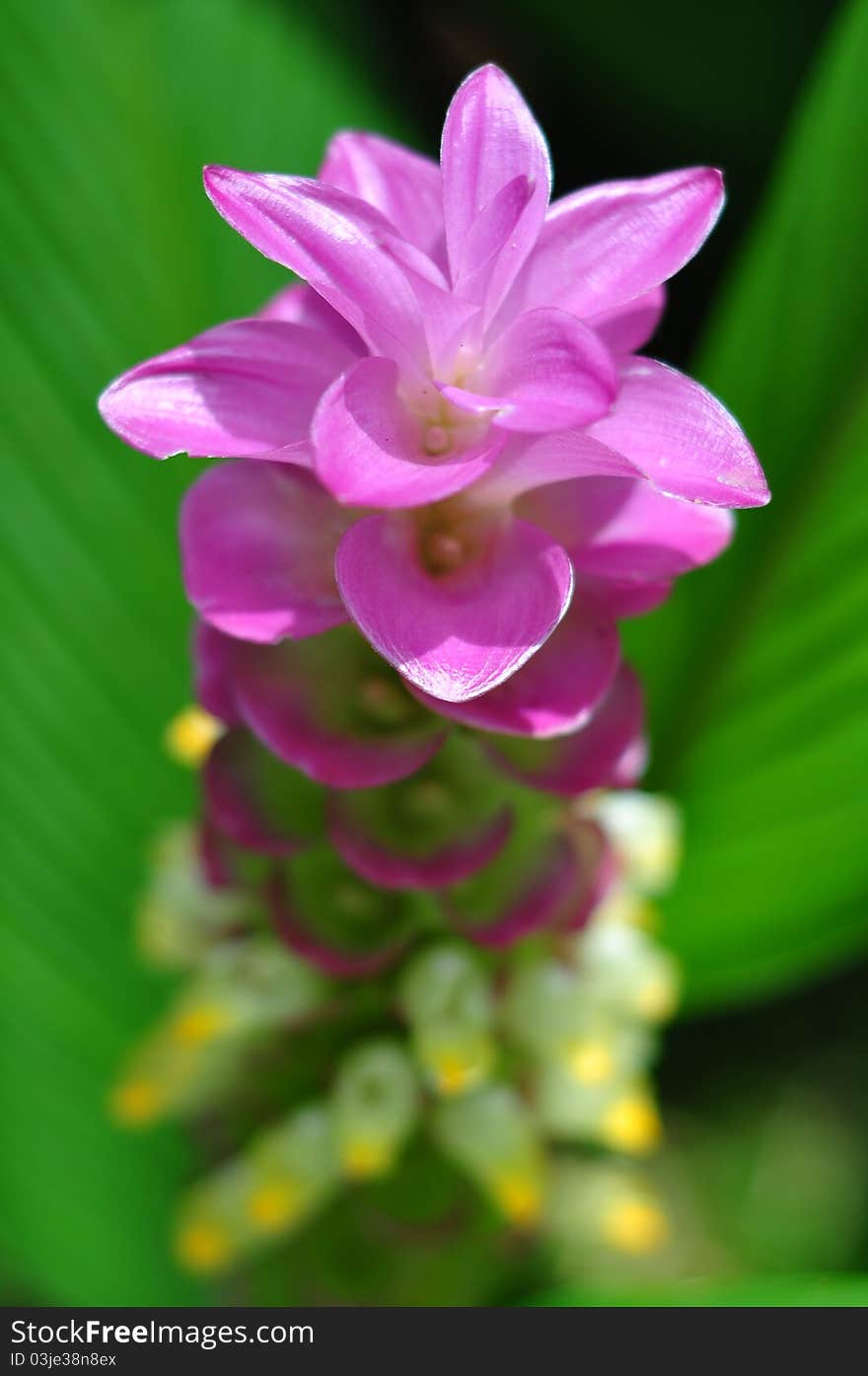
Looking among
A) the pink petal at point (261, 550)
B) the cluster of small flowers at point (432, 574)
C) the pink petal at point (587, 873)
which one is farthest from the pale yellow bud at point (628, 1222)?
the pink petal at point (261, 550)

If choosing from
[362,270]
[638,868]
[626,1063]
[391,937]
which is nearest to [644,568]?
[362,270]

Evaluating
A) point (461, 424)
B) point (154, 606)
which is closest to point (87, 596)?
point (154, 606)

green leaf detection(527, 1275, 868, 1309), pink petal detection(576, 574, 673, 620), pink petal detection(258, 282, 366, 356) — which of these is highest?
pink petal detection(258, 282, 366, 356)

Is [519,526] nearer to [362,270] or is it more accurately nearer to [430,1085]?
[362,270]

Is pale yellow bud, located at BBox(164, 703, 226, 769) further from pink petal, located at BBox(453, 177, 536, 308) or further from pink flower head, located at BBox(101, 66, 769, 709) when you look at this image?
pink petal, located at BBox(453, 177, 536, 308)

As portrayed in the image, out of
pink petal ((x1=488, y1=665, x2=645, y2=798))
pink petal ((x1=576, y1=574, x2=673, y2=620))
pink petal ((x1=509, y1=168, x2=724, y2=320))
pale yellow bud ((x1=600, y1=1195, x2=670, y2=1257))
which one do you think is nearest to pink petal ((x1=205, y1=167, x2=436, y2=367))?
pink petal ((x1=509, y1=168, x2=724, y2=320))

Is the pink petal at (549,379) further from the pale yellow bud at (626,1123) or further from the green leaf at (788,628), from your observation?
the pale yellow bud at (626,1123)

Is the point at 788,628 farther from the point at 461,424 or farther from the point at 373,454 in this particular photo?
the point at 373,454
